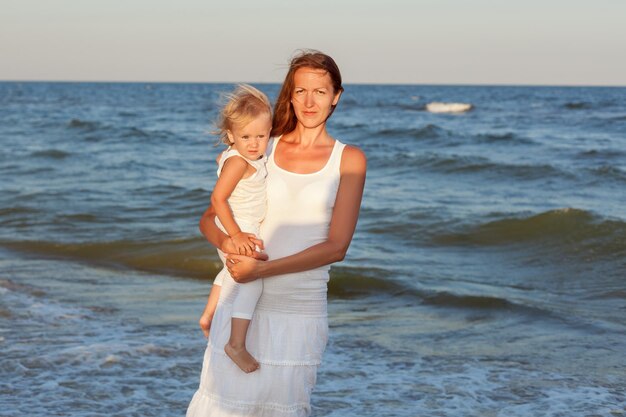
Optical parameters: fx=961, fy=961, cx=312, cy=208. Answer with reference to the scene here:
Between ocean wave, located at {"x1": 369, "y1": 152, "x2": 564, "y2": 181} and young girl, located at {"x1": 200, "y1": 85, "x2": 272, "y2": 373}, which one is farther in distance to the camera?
ocean wave, located at {"x1": 369, "y1": 152, "x2": 564, "y2": 181}

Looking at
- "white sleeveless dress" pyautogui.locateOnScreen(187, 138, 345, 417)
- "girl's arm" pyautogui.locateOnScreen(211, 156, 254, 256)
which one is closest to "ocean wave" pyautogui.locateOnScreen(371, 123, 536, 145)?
"white sleeveless dress" pyautogui.locateOnScreen(187, 138, 345, 417)

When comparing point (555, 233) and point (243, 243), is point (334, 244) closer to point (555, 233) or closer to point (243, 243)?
point (243, 243)

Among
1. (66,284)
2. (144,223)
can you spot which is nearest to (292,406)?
(66,284)

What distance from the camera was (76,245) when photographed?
1153 centimetres

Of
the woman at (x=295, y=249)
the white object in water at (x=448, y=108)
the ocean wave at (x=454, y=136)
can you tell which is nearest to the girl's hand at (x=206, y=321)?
the woman at (x=295, y=249)

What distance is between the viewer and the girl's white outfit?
3445mm

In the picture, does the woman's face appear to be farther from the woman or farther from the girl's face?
the girl's face

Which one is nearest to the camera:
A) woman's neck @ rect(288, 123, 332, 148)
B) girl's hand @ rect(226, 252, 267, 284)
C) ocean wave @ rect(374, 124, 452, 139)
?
girl's hand @ rect(226, 252, 267, 284)

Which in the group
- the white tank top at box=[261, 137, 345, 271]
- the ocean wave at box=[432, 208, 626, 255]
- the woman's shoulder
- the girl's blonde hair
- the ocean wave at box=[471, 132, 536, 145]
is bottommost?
the ocean wave at box=[432, 208, 626, 255]

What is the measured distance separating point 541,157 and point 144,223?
11.9m

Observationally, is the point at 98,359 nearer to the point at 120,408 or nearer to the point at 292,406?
the point at 120,408

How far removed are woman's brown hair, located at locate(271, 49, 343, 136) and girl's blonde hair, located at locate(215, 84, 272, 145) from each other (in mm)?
134

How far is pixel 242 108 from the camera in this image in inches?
135

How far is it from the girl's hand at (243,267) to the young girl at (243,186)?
7 centimetres
